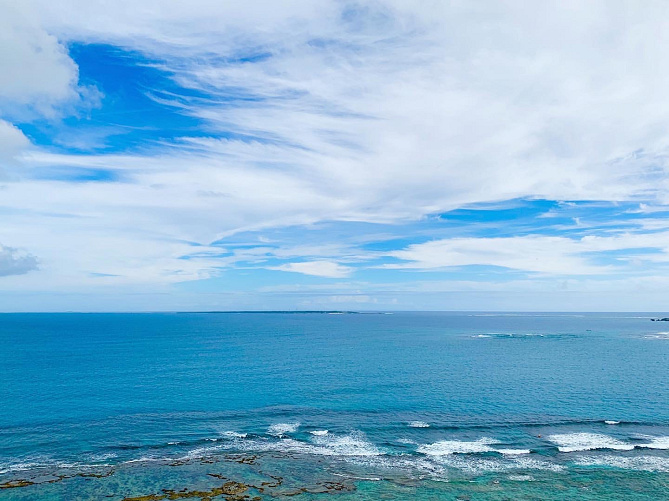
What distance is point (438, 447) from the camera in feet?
205

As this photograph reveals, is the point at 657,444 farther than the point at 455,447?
Yes

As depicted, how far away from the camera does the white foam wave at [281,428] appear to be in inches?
2687

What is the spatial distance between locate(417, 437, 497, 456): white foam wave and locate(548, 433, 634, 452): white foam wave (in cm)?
931

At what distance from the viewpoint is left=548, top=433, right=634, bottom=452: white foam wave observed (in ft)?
202

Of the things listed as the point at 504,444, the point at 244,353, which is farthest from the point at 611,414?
the point at 244,353

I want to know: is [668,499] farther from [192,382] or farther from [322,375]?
[192,382]

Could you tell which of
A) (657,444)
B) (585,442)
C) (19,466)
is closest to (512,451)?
(585,442)

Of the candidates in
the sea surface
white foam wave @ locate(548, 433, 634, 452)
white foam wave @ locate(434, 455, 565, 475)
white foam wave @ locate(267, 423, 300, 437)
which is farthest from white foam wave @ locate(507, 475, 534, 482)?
white foam wave @ locate(267, 423, 300, 437)

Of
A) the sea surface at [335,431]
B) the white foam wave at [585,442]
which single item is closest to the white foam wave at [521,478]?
the sea surface at [335,431]

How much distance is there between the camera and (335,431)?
68.6 meters

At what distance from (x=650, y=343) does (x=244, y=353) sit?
16549 centimetres

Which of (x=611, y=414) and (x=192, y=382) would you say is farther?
(x=192, y=382)

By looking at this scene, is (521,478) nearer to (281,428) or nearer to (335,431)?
(335,431)

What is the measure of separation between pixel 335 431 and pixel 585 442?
3592 cm
